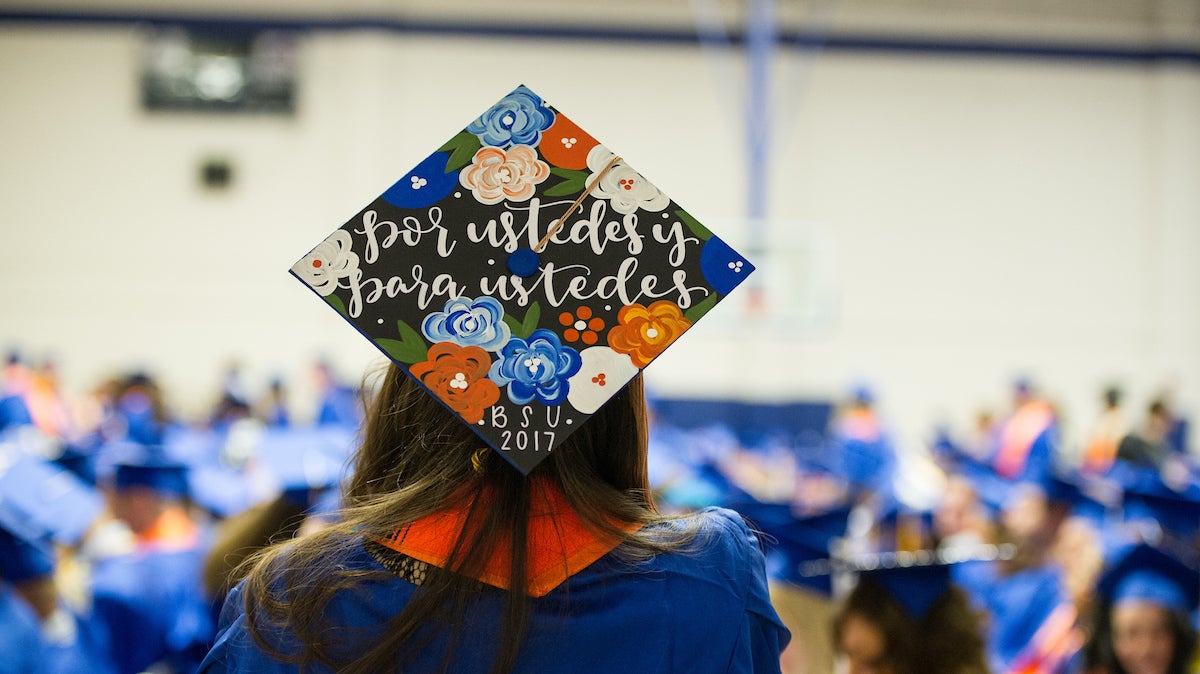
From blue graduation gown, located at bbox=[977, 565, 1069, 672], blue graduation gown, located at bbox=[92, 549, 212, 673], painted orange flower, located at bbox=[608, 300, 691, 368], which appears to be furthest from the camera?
blue graduation gown, located at bbox=[977, 565, 1069, 672]

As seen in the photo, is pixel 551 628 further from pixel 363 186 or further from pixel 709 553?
pixel 363 186

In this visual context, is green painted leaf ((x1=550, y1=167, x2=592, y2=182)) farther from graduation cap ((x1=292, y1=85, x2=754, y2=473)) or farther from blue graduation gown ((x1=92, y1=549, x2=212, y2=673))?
blue graduation gown ((x1=92, y1=549, x2=212, y2=673))

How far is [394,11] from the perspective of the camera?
1369cm

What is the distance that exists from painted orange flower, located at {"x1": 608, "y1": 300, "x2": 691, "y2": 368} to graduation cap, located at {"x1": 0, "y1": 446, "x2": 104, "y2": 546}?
218 cm

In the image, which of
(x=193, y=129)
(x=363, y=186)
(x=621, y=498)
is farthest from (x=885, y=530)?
(x=193, y=129)

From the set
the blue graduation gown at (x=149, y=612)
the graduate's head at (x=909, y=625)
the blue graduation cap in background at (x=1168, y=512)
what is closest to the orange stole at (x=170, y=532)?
the blue graduation gown at (x=149, y=612)

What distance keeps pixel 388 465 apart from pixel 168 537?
8.96ft

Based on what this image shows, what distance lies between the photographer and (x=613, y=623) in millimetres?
1003

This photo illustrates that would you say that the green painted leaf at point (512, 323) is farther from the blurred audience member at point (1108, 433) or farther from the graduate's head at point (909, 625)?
the blurred audience member at point (1108, 433)

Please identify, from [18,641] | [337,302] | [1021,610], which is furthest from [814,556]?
[337,302]

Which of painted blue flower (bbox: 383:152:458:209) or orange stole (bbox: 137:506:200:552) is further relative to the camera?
orange stole (bbox: 137:506:200:552)

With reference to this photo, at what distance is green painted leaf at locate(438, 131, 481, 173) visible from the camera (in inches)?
44.8

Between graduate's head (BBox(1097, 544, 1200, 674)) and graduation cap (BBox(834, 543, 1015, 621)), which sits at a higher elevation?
graduation cap (BBox(834, 543, 1015, 621))

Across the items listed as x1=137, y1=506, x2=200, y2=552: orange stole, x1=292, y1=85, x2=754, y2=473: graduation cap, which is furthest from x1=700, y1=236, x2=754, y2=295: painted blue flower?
x1=137, y1=506, x2=200, y2=552: orange stole
